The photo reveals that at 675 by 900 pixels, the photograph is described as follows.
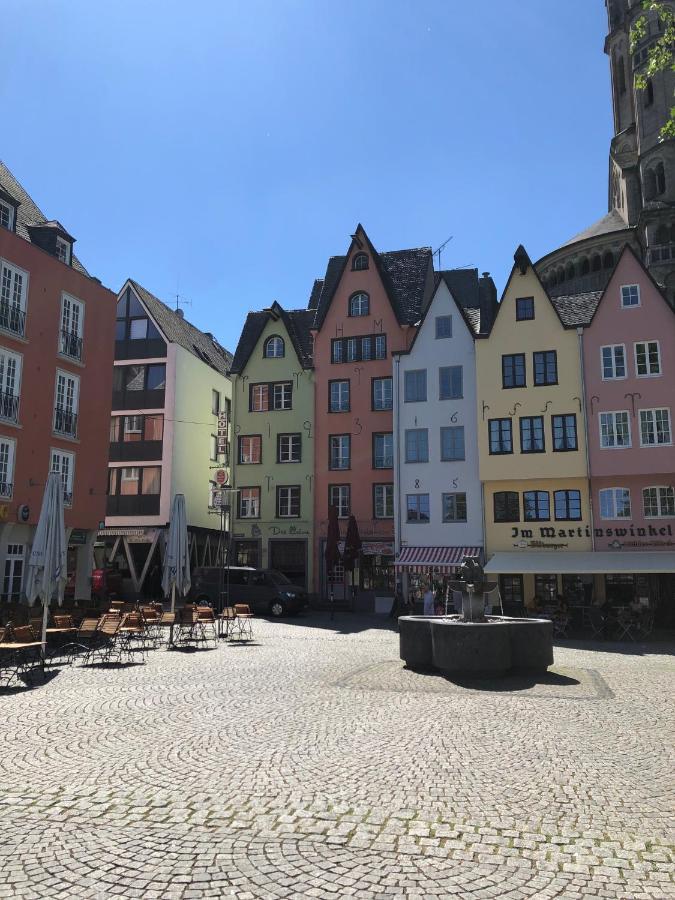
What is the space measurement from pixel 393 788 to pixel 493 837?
1.43 meters

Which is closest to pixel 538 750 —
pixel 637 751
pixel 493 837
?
pixel 637 751

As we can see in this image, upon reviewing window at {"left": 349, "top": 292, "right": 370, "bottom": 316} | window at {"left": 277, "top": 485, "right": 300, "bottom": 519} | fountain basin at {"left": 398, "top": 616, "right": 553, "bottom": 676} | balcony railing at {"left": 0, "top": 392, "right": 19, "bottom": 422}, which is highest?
window at {"left": 349, "top": 292, "right": 370, "bottom": 316}

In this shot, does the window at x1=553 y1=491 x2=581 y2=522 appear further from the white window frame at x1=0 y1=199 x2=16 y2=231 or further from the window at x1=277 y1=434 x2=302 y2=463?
the white window frame at x1=0 y1=199 x2=16 y2=231

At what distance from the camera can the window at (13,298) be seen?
87.8 feet

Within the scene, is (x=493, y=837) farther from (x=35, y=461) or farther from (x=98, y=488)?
(x=98, y=488)

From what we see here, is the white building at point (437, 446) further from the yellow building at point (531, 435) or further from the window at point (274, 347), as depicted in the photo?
the window at point (274, 347)

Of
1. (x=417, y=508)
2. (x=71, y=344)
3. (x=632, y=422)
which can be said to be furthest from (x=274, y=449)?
(x=632, y=422)

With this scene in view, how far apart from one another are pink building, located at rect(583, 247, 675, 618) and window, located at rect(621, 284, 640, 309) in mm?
44

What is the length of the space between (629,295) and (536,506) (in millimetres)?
10255

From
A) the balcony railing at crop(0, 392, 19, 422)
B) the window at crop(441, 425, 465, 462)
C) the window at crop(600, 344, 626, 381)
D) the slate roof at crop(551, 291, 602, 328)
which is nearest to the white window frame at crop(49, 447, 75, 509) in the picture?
the balcony railing at crop(0, 392, 19, 422)

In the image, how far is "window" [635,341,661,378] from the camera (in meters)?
31.2

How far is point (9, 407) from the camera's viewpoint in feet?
87.8

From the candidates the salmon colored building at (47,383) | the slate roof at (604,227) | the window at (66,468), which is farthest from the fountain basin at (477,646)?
the slate roof at (604,227)

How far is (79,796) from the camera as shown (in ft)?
22.0
